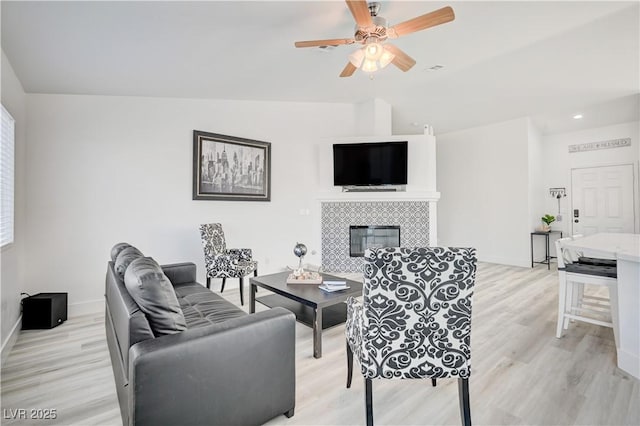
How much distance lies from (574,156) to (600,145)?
1.37 feet

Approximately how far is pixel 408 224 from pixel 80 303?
4.55 m

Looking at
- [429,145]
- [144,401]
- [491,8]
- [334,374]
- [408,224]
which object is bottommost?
[334,374]

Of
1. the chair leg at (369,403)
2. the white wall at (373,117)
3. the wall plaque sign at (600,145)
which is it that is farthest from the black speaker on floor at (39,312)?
the wall plaque sign at (600,145)

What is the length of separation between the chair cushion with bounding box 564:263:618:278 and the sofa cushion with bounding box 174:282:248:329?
8.88 ft

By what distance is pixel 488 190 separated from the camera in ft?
20.2

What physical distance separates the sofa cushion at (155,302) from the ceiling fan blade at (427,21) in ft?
7.51

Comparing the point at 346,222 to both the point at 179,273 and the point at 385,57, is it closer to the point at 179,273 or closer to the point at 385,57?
the point at 179,273

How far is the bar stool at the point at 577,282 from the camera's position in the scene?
2326 millimetres

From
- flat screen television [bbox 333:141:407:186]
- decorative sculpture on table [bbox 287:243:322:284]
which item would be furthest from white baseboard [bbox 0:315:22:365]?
flat screen television [bbox 333:141:407:186]

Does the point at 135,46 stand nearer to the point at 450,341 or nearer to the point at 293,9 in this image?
the point at 293,9

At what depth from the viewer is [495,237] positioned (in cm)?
605

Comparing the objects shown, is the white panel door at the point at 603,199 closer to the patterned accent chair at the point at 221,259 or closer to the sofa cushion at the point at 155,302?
the patterned accent chair at the point at 221,259

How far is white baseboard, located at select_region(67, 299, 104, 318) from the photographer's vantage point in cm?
330

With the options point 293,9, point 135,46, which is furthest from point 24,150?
point 293,9
